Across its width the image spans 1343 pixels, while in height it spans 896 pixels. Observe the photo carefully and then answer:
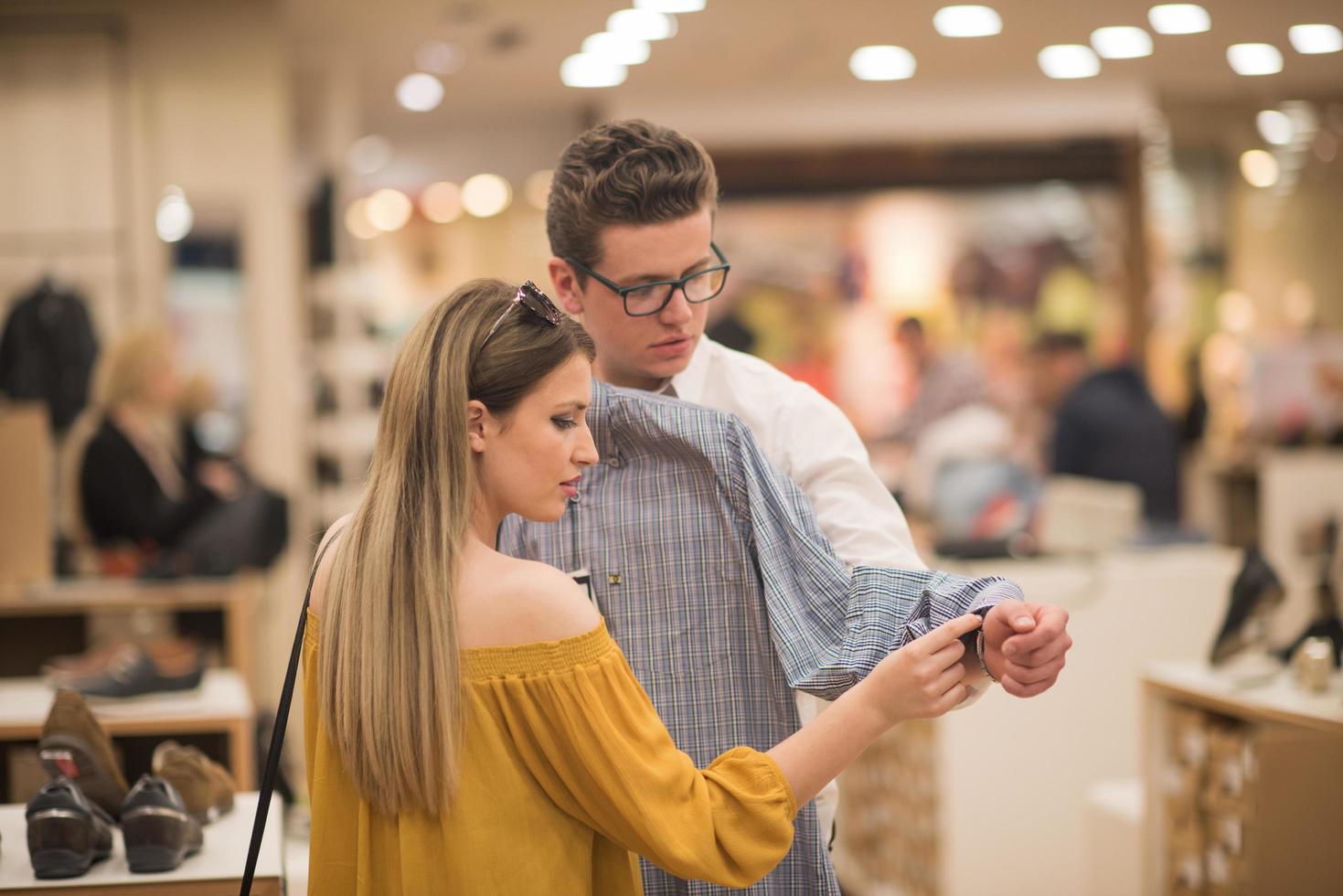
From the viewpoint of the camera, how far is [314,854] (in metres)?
1.41

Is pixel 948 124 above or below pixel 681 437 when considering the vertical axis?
above

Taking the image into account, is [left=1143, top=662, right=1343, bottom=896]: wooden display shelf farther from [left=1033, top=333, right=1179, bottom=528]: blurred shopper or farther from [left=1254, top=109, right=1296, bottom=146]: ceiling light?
[left=1254, top=109, right=1296, bottom=146]: ceiling light

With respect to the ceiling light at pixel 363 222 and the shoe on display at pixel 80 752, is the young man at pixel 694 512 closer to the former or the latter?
the shoe on display at pixel 80 752

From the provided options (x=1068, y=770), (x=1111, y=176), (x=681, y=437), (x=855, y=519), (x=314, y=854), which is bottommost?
(x=1068, y=770)

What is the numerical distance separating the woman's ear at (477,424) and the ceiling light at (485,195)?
31.5ft

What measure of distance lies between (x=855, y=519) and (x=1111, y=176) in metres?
8.93

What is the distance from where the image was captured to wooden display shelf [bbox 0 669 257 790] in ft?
9.46

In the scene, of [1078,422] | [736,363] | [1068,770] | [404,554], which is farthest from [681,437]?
[1078,422]

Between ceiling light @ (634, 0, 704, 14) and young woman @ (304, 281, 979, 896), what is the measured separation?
584 centimetres

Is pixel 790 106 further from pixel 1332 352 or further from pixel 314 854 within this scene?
pixel 314 854

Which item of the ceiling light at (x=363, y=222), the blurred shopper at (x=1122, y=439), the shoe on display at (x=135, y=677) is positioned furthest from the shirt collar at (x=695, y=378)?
the ceiling light at (x=363, y=222)

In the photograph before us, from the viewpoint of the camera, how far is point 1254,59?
350 inches

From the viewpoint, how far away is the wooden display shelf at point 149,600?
13.7 feet

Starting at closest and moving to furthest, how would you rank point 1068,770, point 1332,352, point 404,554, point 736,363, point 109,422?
point 404,554 < point 736,363 < point 1068,770 < point 109,422 < point 1332,352
